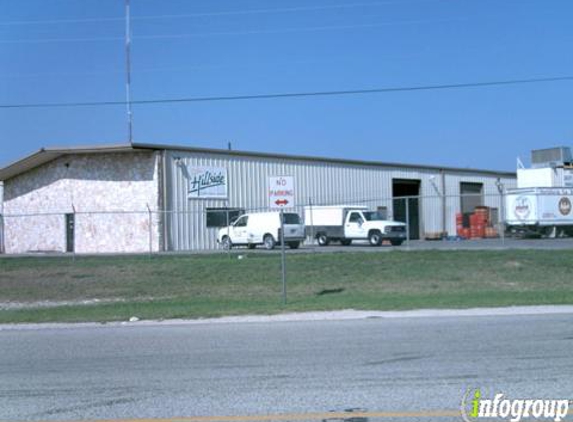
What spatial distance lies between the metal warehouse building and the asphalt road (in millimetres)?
21524

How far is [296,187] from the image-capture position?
143ft

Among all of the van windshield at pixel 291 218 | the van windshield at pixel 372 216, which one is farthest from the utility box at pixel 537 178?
the van windshield at pixel 291 218

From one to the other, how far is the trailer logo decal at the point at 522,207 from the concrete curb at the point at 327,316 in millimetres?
29312

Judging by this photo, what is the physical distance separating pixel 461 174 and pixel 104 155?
29448 mm

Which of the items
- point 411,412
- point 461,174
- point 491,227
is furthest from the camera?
point 461,174

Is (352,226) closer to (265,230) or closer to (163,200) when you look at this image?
(265,230)

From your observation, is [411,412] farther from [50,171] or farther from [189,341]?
[50,171]

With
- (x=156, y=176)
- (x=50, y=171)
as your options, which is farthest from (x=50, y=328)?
(x=50, y=171)

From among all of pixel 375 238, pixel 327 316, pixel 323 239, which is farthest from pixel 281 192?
pixel 323 239

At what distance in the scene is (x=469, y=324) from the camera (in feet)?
39.2

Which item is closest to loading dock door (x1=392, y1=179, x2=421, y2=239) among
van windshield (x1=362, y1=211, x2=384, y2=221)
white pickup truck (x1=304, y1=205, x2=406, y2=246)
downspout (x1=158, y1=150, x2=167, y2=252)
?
van windshield (x1=362, y1=211, x2=384, y2=221)

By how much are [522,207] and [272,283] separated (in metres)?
26.4

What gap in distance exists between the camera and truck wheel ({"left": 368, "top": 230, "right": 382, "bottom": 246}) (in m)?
37.6

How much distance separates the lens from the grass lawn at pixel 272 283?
51.1 feet
